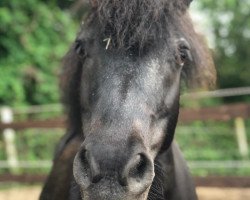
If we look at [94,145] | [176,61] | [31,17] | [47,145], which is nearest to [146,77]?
[176,61]

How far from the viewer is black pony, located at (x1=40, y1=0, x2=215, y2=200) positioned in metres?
2.07

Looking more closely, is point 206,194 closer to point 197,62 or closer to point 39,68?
point 197,62

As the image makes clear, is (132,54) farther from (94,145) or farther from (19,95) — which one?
(19,95)

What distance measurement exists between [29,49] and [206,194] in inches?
218

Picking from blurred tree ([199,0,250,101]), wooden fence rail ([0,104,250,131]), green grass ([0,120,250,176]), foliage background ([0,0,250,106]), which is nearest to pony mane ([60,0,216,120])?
wooden fence rail ([0,104,250,131])

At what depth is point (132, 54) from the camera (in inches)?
95.1

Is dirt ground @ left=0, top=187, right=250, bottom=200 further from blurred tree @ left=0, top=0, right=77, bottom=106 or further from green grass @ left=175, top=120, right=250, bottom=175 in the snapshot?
blurred tree @ left=0, top=0, right=77, bottom=106

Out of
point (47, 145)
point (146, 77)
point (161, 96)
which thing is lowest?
point (47, 145)

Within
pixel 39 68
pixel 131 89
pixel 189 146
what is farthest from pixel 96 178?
pixel 39 68

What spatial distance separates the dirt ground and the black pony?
3.53 m

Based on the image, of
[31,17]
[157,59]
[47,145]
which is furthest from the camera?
[31,17]

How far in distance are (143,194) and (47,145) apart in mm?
7473

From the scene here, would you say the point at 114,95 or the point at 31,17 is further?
the point at 31,17

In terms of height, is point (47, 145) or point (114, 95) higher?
point (114, 95)
